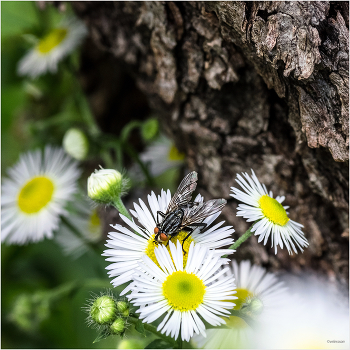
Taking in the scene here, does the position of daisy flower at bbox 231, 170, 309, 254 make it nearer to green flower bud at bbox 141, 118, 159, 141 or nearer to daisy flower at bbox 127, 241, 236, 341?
daisy flower at bbox 127, 241, 236, 341

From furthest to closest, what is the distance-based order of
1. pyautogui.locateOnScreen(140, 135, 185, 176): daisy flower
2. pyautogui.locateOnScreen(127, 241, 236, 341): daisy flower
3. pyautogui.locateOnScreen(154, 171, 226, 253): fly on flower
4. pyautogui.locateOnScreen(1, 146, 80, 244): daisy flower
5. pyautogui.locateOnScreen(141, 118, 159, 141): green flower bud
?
pyautogui.locateOnScreen(140, 135, 185, 176): daisy flower → pyautogui.locateOnScreen(141, 118, 159, 141): green flower bud → pyautogui.locateOnScreen(1, 146, 80, 244): daisy flower → pyautogui.locateOnScreen(154, 171, 226, 253): fly on flower → pyautogui.locateOnScreen(127, 241, 236, 341): daisy flower

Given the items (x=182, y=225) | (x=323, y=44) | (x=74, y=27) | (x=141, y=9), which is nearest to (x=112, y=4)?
(x=141, y=9)

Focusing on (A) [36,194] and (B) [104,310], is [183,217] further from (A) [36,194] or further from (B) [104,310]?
(A) [36,194]

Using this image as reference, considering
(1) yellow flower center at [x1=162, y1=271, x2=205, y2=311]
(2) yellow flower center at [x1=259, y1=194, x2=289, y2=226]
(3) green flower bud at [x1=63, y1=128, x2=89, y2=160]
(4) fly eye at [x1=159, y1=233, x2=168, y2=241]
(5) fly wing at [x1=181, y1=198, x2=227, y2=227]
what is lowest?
(1) yellow flower center at [x1=162, y1=271, x2=205, y2=311]

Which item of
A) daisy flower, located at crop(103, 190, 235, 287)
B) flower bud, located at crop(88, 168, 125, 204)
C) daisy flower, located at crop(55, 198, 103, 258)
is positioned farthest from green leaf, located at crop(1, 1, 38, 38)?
daisy flower, located at crop(103, 190, 235, 287)

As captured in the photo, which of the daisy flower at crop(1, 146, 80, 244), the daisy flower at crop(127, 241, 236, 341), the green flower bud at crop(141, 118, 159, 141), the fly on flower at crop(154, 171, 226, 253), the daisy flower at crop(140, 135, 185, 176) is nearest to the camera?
the daisy flower at crop(127, 241, 236, 341)

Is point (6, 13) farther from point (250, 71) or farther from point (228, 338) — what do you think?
point (228, 338)

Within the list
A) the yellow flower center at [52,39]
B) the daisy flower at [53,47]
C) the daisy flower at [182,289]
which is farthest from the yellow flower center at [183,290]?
the yellow flower center at [52,39]

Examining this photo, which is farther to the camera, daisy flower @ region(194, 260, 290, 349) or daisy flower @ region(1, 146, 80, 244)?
daisy flower @ region(1, 146, 80, 244)
